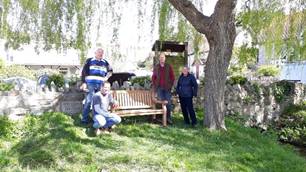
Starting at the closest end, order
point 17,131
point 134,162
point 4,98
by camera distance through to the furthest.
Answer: point 134,162, point 17,131, point 4,98

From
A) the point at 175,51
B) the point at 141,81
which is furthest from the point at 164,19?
the point at 141,81

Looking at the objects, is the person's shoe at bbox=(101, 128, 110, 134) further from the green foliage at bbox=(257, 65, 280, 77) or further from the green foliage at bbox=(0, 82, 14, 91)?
the green foliage at bbox=(257, 65, 280, 77)

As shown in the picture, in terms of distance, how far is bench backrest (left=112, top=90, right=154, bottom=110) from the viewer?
9.46 metres

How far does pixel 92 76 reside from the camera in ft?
28.8

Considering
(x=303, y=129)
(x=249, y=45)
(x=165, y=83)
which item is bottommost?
(x=303, y=129)

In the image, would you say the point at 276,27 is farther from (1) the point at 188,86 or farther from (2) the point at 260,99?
(1) the point at 188,86

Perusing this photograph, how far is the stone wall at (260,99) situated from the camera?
12484mm

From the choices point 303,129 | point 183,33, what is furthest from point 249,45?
point 303,129

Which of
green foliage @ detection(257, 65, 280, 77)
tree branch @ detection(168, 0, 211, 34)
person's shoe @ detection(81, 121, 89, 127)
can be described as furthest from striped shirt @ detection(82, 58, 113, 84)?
green foliage @ detection(257, 65, 280, 77)

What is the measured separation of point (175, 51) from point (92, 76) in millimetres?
4207

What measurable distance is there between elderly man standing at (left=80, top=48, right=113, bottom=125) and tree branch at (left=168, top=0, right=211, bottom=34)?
2240 millimetres

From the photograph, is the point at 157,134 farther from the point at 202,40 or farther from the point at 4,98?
the point at 202,40

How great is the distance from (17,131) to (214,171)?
4447mm

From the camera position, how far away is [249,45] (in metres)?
12.1
